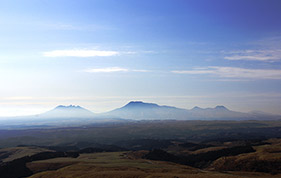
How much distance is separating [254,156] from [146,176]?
5090 centimetres

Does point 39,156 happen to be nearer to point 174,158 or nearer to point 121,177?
point 174,158

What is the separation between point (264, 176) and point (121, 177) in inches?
1568

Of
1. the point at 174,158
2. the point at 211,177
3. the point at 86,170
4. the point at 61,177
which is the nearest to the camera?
the point at 211,177

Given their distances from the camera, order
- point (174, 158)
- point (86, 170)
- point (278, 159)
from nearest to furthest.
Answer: point (86, 170) < point (278, 159) < point (174, 158)

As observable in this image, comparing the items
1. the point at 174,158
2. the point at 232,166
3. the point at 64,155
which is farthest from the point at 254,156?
the point at 64,155

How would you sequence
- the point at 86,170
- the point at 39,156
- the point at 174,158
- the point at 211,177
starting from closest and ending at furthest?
the point at 211,177, the point at 86,170, the point at 39,156, the point at 174,158

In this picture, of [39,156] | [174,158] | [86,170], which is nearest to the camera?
[86,170]

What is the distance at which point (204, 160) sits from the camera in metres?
115

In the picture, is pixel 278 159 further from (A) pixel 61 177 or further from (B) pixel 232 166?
(A) pixel 61 177

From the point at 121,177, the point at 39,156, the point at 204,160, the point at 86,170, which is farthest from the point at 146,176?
the point at 39,156

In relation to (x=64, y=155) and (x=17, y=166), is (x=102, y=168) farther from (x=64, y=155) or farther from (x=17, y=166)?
(x=64, y=155)

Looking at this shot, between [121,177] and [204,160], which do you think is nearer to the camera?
[121,177]

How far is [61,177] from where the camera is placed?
68375 millimetres

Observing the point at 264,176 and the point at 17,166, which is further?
the point at 17,166
